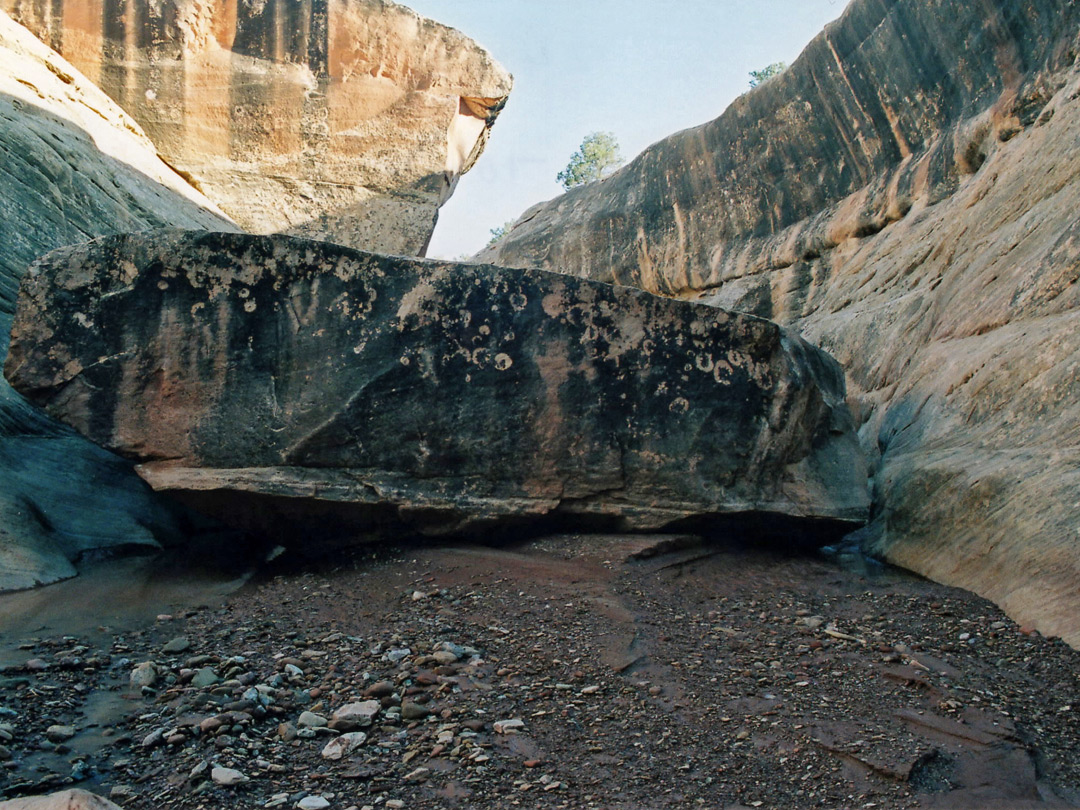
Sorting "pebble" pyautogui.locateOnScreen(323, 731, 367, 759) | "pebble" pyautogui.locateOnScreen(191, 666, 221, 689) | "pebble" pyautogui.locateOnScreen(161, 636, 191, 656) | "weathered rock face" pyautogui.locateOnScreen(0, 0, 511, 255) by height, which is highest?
"weathered rock face" pyautogui.locateOnScreen(0, 0, 511, 255)

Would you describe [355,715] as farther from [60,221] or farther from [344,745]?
[60,221]

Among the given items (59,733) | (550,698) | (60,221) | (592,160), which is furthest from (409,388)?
(592,160)

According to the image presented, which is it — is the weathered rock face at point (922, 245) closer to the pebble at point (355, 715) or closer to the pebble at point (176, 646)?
the pebble at point (355, 715)

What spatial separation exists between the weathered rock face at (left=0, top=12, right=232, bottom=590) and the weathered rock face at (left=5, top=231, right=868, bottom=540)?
1.95ft

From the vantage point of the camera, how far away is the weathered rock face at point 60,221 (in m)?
4.20

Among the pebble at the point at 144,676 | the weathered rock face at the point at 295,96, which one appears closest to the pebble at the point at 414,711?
the pebble at the point at 144,676

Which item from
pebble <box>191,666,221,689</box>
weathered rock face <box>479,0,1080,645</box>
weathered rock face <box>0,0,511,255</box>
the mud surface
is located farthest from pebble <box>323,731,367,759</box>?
weathered rock face <box>0,0,511,255</box>

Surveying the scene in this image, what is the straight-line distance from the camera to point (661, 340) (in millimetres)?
4488

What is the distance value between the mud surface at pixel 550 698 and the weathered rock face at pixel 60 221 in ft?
3.19

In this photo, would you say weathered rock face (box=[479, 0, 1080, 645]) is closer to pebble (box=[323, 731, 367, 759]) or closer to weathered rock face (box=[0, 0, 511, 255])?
pebble (box=[323, 731, 367, 759])

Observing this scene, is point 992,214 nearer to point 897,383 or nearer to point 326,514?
point 897,383

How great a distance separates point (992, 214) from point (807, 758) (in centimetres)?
486

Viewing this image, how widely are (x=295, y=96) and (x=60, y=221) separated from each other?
4547 millimetres

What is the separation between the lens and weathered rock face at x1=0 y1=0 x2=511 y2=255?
937cm
